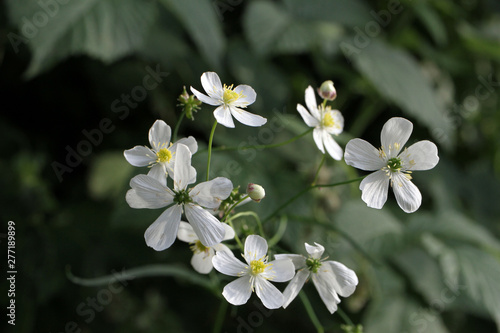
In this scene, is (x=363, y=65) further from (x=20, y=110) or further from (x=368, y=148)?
(x=20, y=110)

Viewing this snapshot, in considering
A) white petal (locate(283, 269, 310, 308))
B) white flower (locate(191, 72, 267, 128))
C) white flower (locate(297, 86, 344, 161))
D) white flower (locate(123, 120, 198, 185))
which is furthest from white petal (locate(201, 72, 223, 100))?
white petal (locate(283, 269, 310, 308))

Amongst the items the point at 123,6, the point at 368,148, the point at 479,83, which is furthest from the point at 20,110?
the point at 479,83

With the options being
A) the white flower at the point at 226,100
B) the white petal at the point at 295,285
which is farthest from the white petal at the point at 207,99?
the white petal at the point at 295,285

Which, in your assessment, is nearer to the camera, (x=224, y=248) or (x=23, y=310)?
(x=224, y=248)

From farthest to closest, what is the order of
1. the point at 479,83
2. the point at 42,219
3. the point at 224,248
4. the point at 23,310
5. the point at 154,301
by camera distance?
the point at 479,83, the point at 154,301, the point at 42,219, the point at 23,310, the point at 224,248

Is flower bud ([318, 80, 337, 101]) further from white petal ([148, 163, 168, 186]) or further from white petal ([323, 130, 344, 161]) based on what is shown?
white petal ([148, 163, 168, 186])

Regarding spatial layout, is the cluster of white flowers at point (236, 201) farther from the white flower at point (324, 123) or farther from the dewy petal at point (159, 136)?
the white flower at point (324, 123)
